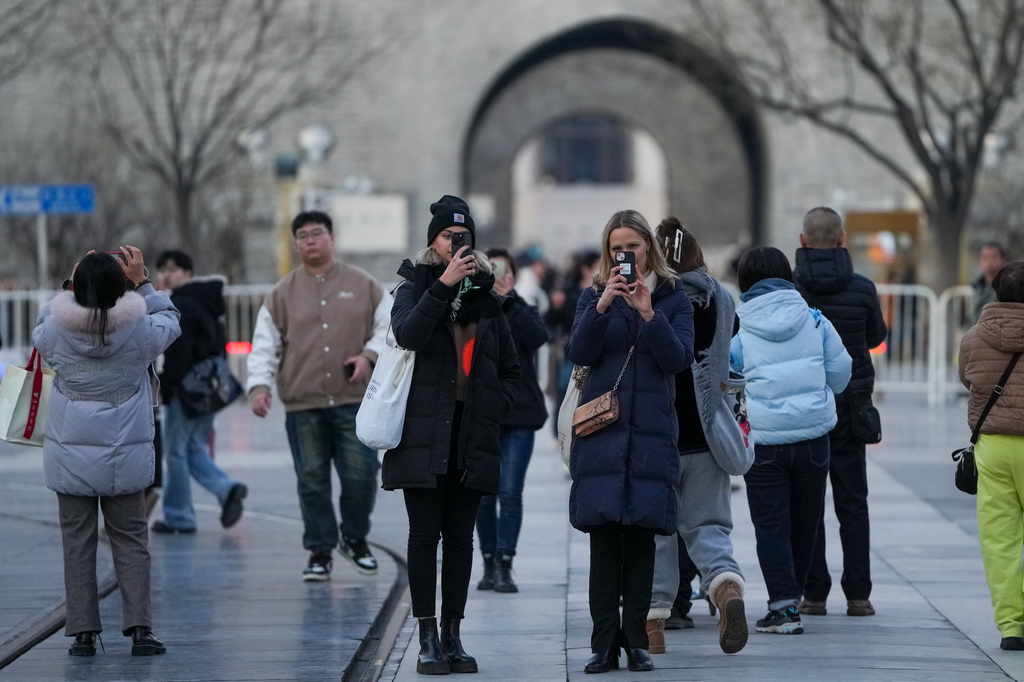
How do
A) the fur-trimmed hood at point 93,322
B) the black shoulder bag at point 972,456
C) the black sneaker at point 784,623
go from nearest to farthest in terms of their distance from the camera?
the fur-trimmed hood at point 93,322 < the black shoulder bag at point 972,456 < the black sneaker at point 784,623

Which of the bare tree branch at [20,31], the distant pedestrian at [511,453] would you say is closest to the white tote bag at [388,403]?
the distant pedestrian at [511,453]

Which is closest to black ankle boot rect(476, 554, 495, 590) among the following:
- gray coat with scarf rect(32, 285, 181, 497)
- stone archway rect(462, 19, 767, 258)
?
gray coat with scarf rect(32, 285, 181, 497)

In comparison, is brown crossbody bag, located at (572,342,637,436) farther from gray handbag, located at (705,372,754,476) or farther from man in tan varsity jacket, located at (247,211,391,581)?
man in tan varsity jacket, located at (247,211,391,581)

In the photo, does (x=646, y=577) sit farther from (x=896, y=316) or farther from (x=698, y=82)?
(x=698, y=82)

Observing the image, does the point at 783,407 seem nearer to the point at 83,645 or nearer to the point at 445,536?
the point at 445,536

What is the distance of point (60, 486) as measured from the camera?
7227mm

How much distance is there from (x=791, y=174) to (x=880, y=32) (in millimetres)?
3293

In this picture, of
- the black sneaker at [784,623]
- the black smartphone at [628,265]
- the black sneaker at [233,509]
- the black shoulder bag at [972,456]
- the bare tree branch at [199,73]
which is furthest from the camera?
the bare tree branch at [199,73]

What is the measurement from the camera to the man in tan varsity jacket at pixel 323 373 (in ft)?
29.5

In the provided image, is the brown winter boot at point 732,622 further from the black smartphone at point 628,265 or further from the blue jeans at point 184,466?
the blue jeans at point 184,466

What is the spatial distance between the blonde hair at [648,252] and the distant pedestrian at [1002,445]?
1.59 metres

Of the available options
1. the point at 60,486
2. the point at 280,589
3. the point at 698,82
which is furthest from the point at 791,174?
the point at 60,486

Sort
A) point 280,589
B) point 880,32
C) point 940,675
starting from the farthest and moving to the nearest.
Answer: point 880,32 → point 280,589 → point 940,675

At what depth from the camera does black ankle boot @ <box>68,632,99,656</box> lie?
23.7ft
